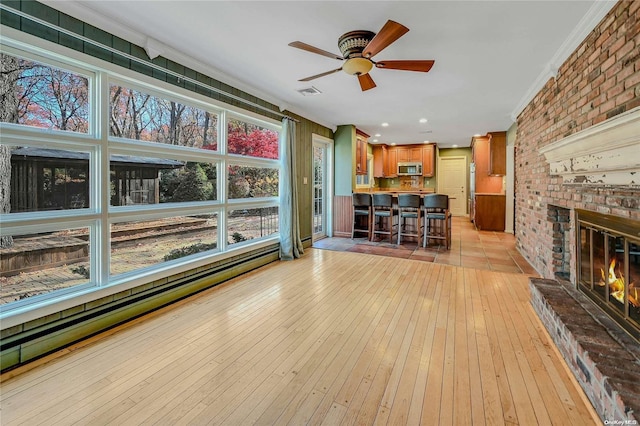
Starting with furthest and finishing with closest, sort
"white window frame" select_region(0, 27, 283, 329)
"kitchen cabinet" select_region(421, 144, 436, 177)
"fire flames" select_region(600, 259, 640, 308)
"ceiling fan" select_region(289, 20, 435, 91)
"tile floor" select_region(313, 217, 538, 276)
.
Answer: "kitchen cabinet" select_region(421, 144, 436, 177) < "tile floor" select_region(313, 217, 538, 276) < "ceiling fan" select_region(289, 20, 435, 91) < "white window frame" select_region(0, 27, 283, 329) < "fire flames" select_region(600, 259, 640, 308)

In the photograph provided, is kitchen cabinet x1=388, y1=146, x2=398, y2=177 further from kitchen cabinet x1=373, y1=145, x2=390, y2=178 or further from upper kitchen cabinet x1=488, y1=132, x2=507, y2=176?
upper kitchen cabinet x1=488, y1=132, x2=507, y2=176

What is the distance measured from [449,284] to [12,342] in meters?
3.90

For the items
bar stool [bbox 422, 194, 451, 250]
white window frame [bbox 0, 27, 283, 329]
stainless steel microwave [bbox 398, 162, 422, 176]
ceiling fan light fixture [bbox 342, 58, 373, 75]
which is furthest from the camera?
stainless steel microwave [bbox 398, 162, 422, 176]

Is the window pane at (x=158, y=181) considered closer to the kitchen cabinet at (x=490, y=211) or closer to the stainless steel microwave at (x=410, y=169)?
the kitchen cabinet at (x=490, y=211)

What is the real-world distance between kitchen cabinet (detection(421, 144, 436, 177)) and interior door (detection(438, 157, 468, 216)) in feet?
4.21

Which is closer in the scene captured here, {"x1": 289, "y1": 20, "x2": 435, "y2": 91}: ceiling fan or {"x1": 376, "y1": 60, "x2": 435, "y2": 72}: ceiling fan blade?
{"x1": 289, "y1": 20, "x2": 435, "y2": 91}: ceiling fan

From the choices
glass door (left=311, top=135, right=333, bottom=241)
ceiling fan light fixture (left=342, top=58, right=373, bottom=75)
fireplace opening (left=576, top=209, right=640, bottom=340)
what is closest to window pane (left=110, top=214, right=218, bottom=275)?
ceiling fan light fixture (left=342, top=58, right=373, bottom=75)

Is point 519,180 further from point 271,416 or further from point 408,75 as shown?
point 271,416

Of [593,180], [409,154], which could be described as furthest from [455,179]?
[593,180]

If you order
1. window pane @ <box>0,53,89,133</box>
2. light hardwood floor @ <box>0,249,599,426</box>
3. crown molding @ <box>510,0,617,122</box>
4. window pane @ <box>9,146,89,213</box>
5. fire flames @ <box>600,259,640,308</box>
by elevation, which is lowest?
light hardwood floor @ <box>0,249,599,426</box>

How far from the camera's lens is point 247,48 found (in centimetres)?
279

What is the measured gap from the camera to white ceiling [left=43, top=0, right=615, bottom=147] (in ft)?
7.07

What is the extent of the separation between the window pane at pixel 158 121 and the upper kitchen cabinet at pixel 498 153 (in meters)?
6.35

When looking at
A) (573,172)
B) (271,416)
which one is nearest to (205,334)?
(271,416)
